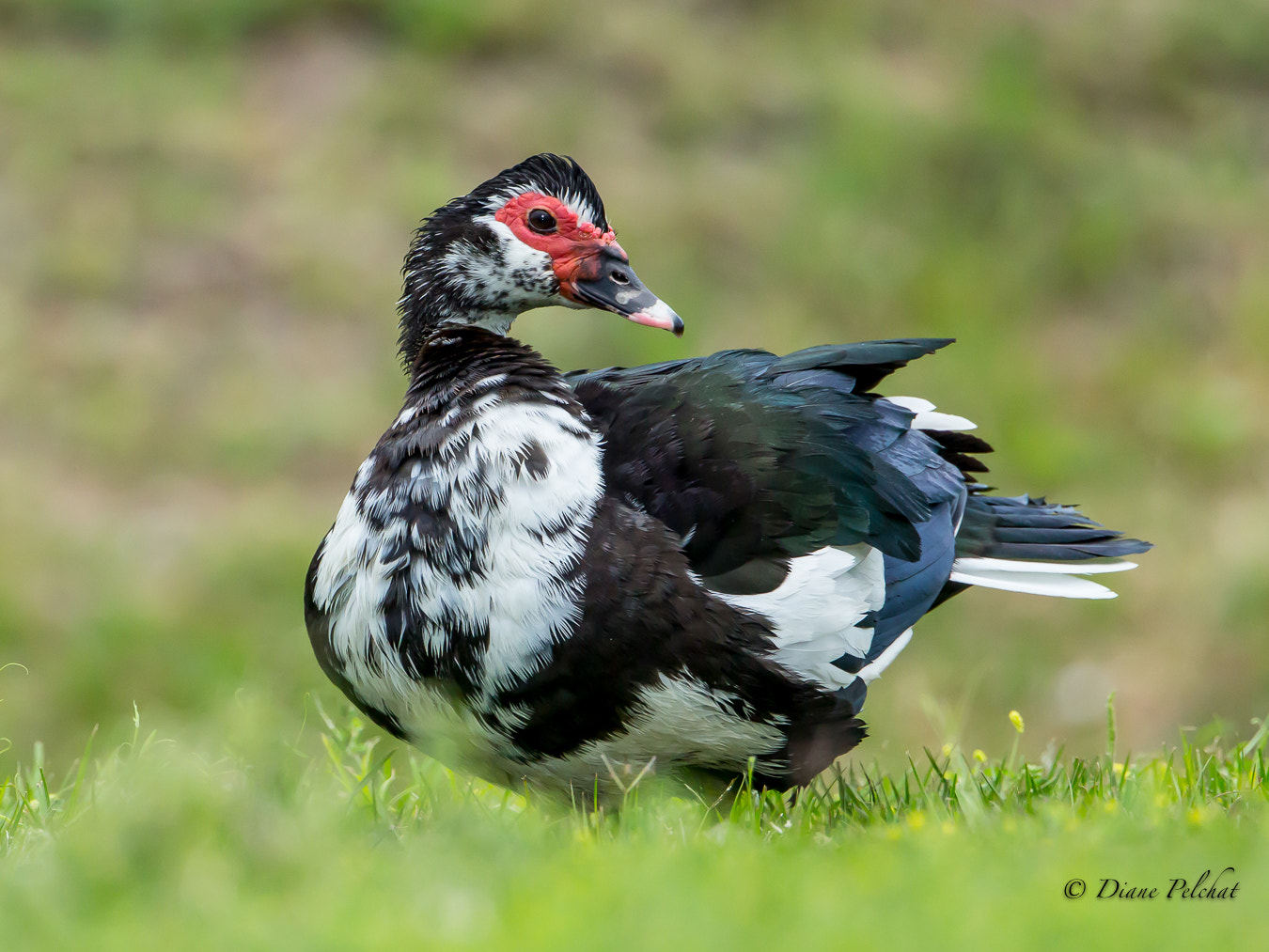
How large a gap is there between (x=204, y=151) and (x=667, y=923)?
27.5 ft

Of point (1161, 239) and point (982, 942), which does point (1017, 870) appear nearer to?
point (982, 942)

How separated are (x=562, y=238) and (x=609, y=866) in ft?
6.47

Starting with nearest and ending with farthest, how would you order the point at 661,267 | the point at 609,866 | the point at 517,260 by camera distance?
the point at 609,866
the point at 517,260
the point at 661,267

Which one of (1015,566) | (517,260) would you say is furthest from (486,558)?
(1015,566)

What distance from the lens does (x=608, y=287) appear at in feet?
12.9

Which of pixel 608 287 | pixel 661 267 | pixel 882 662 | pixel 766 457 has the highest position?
pixel 608 287

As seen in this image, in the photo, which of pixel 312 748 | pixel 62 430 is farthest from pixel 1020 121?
pixel 312 748

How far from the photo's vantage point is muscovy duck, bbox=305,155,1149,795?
322 cm

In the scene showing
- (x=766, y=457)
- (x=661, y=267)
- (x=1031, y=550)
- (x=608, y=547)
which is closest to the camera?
(x=608, y=547)

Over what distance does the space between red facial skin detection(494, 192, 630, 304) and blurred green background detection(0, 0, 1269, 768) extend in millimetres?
4051

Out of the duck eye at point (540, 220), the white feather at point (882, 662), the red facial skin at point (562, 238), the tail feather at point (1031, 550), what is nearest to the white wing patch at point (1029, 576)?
the tail feather at point (1031, 550)

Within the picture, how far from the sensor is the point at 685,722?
10.6ft

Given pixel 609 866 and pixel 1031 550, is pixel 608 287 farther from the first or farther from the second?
pixel 609 866

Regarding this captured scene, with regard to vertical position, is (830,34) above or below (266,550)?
above
